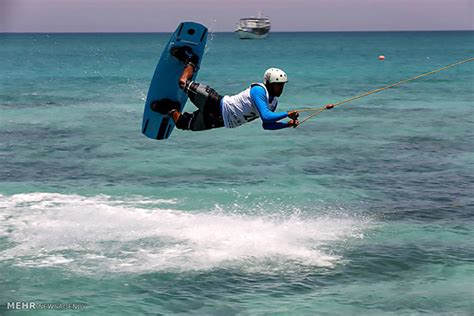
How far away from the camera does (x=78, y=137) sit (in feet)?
102

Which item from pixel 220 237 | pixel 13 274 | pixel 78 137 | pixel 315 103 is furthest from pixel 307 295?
pixel 315 103

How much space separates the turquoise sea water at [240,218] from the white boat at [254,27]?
128045 millimetres

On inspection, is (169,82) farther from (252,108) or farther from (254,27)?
(254,27)

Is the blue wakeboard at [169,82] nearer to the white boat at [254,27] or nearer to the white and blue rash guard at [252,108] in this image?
the white and blue rash guard at [252,108]

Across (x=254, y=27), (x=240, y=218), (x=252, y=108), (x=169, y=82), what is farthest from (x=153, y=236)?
(x=254, y=27)

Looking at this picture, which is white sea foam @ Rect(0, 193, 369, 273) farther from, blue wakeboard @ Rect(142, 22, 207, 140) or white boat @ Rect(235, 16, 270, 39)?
white boat @ Rect(235, 16, 270, 39)

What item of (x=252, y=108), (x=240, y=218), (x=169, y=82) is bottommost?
(x=240, y=218)

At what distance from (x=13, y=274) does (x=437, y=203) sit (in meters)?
10.7

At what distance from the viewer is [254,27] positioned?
166875 mm

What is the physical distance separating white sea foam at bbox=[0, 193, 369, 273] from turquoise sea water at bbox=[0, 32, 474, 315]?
5 cm

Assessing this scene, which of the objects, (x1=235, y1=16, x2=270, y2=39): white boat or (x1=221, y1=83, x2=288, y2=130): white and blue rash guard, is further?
(x1=235, y1=16, x2=270, y2=39): white boat

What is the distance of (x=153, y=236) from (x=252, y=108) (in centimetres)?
455

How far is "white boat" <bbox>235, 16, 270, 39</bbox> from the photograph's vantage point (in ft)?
527

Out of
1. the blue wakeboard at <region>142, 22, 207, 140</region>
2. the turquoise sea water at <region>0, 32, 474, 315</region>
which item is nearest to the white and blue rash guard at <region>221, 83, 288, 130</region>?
the blue wakeboard at <region>142, 22, 207, 140</region>
